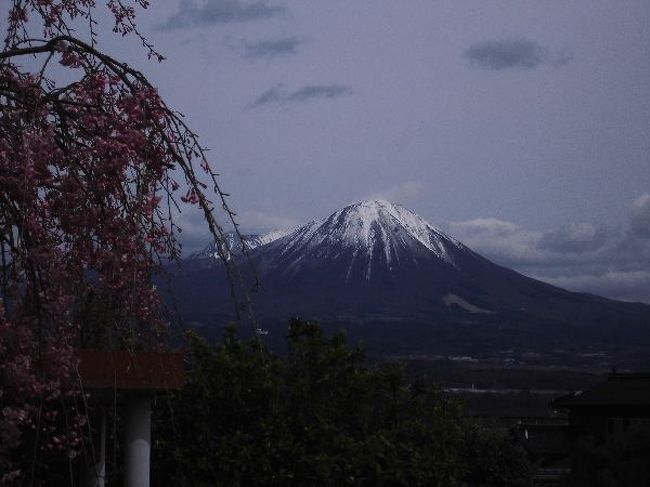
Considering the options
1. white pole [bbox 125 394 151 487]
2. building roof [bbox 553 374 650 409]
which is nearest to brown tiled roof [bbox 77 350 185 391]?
white pole [bbox 125 394 151 487]

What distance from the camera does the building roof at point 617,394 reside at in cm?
3666

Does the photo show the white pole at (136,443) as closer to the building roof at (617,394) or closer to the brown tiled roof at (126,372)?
the brown tiled roof at (126,372)

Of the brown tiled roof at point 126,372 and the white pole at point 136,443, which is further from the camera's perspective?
the white pole at point 136,443

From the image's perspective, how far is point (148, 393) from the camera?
8.08m

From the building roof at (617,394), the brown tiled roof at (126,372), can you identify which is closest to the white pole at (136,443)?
the brown tiled roof at (126,372)

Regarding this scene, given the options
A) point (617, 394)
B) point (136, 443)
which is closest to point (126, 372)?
point (136, 443)

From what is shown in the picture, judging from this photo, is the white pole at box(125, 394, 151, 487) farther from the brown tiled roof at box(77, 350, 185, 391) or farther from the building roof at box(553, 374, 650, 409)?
the building roof at box(553, 374, 650, 409)

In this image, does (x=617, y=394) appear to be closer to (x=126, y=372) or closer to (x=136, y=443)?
(x=136, y=443)

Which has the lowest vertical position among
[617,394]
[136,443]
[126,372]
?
[617,394]

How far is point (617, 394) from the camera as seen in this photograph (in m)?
37.9

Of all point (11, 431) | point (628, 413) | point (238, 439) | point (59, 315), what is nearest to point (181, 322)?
point (59, 315)

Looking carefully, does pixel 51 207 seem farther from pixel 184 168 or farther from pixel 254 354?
pixel 254 354

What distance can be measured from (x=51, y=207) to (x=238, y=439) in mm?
5608

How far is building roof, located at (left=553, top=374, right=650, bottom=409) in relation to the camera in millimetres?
36656
